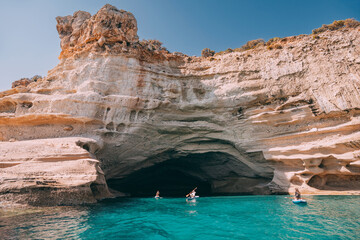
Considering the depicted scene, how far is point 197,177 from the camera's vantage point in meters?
21.3

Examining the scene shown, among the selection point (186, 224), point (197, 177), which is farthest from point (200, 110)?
point (186, 224)

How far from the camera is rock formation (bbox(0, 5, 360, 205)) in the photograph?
12883 mm

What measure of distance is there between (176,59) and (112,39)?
17.3 ft

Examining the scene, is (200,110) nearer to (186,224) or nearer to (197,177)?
(197,177)

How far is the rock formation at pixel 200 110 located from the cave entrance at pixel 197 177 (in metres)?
0.20

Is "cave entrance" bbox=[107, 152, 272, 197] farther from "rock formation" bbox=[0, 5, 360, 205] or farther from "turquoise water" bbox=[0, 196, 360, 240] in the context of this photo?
"turquoise water" bbox=[0, 196, 360, 240]

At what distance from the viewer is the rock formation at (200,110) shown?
12.9m

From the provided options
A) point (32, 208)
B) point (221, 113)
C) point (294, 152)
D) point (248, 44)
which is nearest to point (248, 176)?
point (294, 152)

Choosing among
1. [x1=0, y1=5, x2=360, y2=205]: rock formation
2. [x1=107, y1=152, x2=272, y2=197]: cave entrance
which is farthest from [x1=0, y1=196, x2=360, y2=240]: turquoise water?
[x1=107, y1=152, x2=272, y2=197]: cave entrance

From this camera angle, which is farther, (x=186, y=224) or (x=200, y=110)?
(x=200, y=110)

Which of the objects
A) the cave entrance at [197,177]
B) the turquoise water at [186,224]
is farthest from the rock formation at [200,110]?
the turquoise water at [186,224]

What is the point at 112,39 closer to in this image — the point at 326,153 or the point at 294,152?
the point at 294,152

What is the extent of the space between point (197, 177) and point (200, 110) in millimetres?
8337

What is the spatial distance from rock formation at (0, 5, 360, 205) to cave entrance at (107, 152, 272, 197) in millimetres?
198
